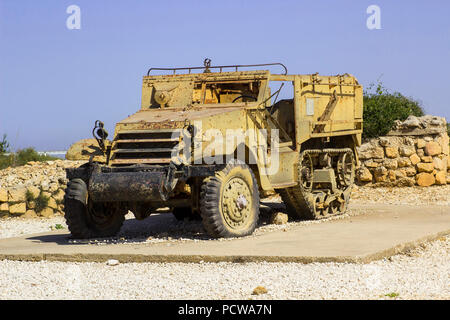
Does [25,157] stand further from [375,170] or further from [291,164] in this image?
[291,164]

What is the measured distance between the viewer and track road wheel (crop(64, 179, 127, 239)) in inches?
398

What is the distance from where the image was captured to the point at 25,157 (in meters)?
20.9

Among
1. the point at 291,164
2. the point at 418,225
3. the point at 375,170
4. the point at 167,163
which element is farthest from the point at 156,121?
the point at 375,170

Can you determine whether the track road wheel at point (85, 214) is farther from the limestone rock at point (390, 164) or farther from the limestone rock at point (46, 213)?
the limestone rock at point (390, 164)

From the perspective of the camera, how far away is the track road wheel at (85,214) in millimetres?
10102

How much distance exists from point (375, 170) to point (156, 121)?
8320mm

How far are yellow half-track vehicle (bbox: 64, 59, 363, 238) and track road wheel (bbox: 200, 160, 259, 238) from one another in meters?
0.01

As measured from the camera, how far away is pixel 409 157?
17.2 metres

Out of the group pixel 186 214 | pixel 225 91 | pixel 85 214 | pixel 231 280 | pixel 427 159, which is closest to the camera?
pixel 231 280

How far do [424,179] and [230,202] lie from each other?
27.6 ft

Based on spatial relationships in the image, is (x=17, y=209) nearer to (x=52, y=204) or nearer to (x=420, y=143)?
(x=52, y=204)

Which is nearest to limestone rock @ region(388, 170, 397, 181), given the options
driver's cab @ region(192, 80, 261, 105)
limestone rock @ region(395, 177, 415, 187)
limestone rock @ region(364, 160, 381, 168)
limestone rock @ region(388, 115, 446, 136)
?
limestone rock @ region(395, 177, 415, 187)

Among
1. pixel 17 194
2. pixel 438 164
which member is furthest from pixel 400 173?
pixel 17 194
